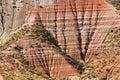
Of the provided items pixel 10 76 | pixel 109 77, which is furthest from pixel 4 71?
pixel 109 77

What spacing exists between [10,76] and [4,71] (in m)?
4.50

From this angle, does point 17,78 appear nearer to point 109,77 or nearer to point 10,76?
point 10,76

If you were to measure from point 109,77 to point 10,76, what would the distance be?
25.0 meters

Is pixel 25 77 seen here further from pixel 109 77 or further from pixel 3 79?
pixel 109 77

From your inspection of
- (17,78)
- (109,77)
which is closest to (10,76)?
(17,78)

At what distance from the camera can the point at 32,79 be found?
200 meters

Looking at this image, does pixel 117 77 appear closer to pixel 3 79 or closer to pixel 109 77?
pixel 109 77

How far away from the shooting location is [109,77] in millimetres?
199750

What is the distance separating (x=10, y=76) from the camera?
641 feet

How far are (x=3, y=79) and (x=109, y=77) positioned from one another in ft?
88.9

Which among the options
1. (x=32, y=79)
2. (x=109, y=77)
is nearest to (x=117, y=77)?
(x=109, y=77)

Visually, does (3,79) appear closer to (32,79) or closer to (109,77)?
(32,79)

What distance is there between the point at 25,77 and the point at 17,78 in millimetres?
3732

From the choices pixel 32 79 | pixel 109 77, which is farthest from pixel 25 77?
pixel 109 77
